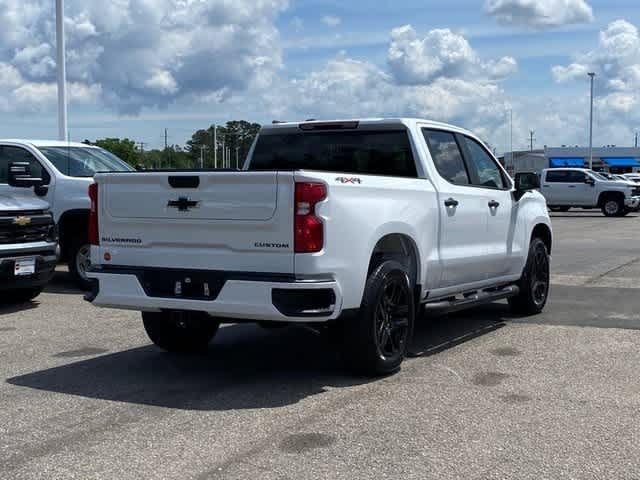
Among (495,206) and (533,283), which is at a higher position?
(495,206)

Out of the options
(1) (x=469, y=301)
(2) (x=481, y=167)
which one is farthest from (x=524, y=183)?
(1) (x=469, y=301)

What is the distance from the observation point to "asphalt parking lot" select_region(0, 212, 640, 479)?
15.1ft

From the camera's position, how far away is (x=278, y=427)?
526 centimetres

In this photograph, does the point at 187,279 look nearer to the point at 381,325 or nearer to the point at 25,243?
the point at 381,325

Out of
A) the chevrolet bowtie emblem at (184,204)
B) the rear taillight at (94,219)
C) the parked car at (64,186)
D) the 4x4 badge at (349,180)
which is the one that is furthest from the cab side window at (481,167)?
the parked car at (64,186)

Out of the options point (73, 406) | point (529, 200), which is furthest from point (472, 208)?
point (73, 406)

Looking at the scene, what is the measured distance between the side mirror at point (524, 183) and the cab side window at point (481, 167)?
15 centimetres

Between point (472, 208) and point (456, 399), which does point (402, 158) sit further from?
point (456, 399)

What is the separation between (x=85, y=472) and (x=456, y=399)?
2.56m

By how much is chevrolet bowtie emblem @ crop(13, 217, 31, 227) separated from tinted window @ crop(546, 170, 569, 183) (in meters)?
28.0

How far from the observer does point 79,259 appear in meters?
11.5

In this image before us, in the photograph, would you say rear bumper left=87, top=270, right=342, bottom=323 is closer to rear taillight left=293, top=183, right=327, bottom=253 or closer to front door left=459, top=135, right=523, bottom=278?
rear taillight left=293, top=183, right=327, bottom=253

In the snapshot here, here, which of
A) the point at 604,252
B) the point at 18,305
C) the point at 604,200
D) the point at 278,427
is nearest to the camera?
the point at 278,427

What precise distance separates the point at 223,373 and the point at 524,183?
3929mm
